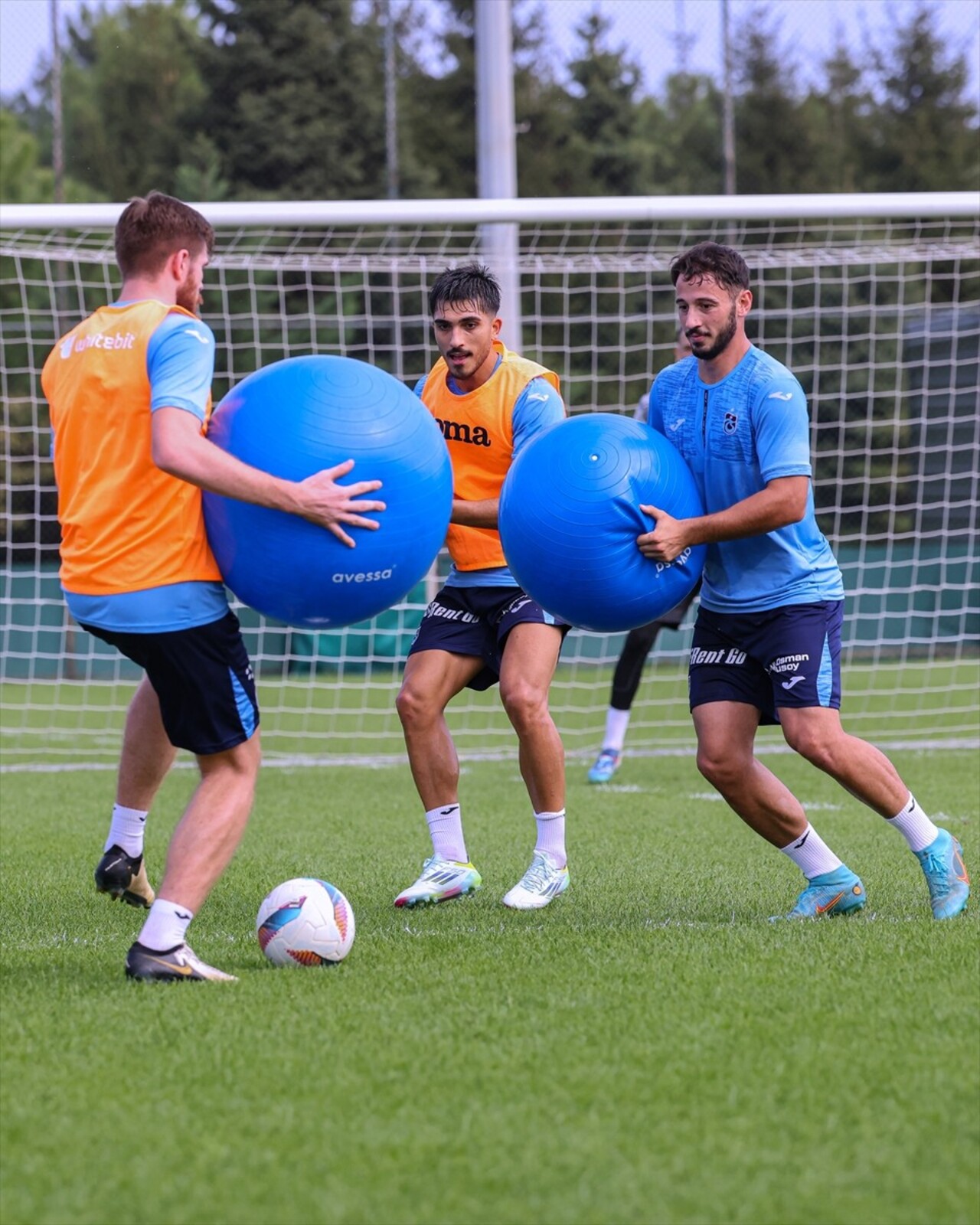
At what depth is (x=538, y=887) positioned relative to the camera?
5.62 m

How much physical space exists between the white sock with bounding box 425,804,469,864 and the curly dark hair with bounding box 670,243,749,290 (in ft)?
6.97

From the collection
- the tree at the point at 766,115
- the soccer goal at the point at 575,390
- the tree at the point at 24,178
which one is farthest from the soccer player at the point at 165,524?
the tree at the point at 766,115

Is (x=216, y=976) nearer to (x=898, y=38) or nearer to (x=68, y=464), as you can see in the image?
(x=68, y=464)

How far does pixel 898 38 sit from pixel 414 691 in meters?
35.2

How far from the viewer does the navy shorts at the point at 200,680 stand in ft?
13.8

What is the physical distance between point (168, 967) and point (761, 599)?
216 cm

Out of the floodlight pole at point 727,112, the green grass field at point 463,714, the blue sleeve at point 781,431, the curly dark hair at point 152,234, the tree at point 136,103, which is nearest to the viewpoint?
the curly dark hair at point 152,234

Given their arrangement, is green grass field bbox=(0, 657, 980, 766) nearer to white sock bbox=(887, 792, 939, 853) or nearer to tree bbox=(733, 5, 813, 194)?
white sock bbox=(887, 792, 939, 853)

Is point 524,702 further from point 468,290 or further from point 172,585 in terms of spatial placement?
point 172,585

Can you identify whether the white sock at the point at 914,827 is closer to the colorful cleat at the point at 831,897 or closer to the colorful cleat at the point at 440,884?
the colorful cleat at the point at 831,897

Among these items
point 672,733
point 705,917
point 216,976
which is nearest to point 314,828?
point 705,917

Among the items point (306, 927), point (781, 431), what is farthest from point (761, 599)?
point (306, 927)

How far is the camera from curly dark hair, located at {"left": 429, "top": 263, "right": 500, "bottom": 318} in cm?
558

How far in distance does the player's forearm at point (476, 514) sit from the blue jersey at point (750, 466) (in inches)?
28.4
